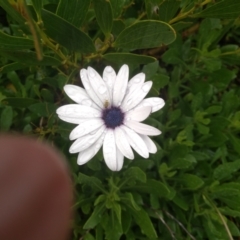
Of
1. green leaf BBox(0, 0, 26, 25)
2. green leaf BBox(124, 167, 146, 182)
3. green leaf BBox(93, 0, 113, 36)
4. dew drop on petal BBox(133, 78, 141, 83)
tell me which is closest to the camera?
green leaf BBox(0, 0, 26, 25)

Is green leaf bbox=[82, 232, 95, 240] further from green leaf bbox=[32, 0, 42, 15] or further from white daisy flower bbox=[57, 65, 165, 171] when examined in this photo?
green leaf bbox=[32, 0, 42, 15]

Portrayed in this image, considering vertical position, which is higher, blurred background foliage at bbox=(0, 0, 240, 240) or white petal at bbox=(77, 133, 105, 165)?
blurred background foliage at bbox=(0, 0, 240, 240)

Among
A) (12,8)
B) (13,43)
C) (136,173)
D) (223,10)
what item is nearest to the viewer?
(12,8)

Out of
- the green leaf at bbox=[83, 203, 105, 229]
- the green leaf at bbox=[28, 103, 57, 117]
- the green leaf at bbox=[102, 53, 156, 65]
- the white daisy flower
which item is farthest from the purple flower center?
the green leaf at bbox=[83, 203, 105, 229]

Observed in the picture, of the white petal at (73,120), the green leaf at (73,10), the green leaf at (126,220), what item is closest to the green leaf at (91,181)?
the green leaf at (126,220)

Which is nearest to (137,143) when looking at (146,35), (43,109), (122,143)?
(122,143)

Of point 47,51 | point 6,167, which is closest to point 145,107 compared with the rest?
point 47,51

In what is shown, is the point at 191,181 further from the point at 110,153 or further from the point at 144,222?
the point at 110,153
